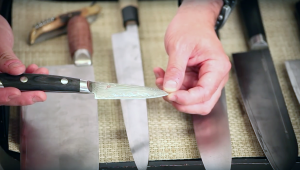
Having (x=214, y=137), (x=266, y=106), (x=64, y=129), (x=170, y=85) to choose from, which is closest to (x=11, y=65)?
(x=64, y=129)

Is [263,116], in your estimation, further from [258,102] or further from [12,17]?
[12,17]

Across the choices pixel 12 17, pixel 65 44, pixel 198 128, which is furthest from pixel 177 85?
pixel 12 17

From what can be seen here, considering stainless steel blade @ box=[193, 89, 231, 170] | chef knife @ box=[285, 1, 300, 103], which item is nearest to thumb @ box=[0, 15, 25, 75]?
stainless steel blade @ box=[193, 89, 231, 170]

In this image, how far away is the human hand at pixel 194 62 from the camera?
54cm

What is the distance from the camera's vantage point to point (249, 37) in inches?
29.0

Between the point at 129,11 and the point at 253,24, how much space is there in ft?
1.07

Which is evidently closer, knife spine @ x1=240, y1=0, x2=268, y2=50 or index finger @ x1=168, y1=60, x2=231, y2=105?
index finger @ x1=168, y1=60, x2=231, y2=105

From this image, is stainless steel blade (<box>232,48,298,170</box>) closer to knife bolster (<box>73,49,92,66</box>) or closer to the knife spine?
the knife spine

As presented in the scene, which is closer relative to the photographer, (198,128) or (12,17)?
(198,128)

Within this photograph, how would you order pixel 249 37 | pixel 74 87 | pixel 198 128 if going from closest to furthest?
pixel 74 87
pixel 198 128
pixel 249 37

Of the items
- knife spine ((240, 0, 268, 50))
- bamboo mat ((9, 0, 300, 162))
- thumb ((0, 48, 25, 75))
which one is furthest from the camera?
knife spine ((240, 0, 268, 50))

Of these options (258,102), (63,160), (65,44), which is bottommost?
(63,160)

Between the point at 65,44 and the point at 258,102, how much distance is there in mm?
503

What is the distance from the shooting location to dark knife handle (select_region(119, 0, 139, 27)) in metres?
0.74
